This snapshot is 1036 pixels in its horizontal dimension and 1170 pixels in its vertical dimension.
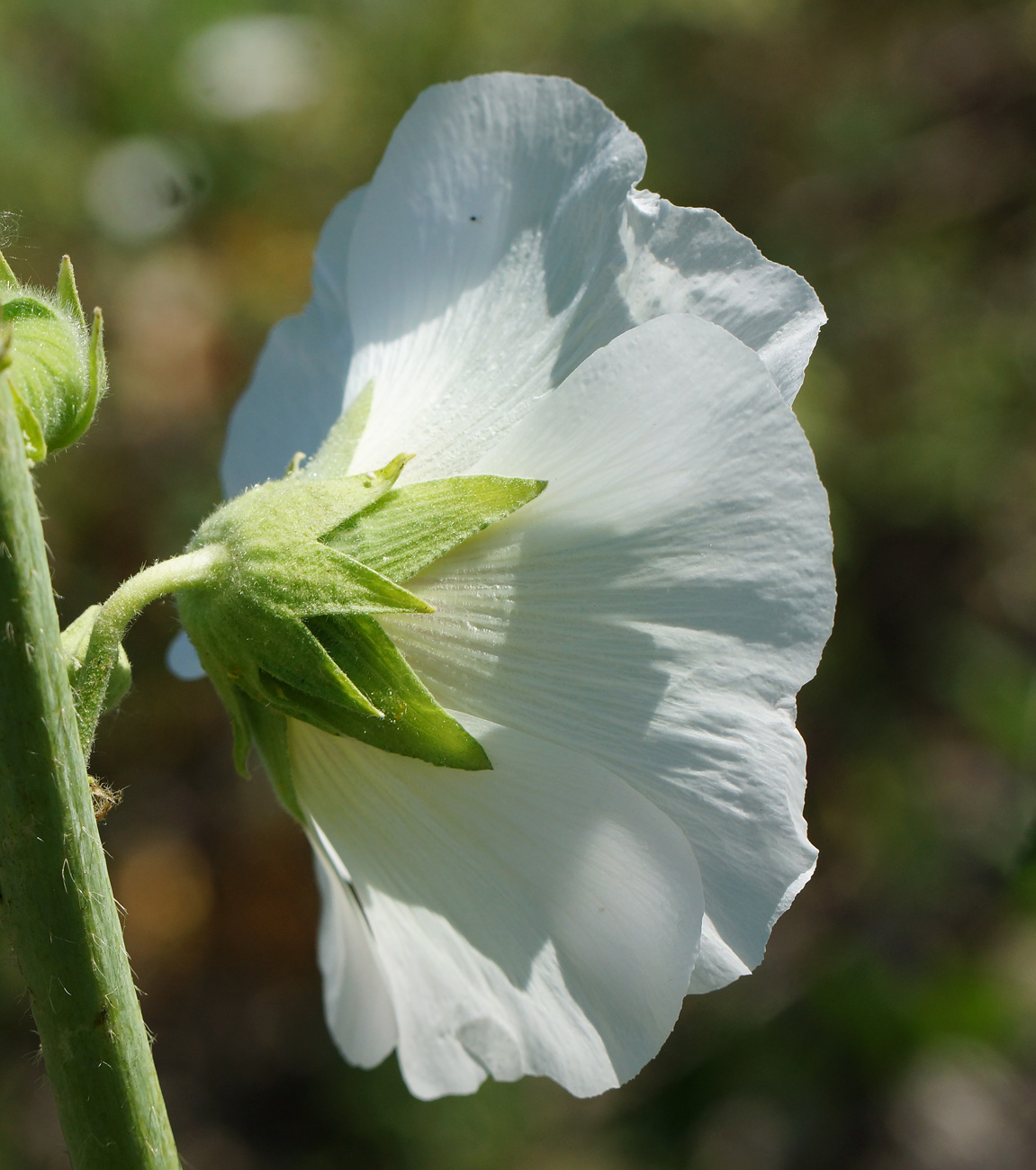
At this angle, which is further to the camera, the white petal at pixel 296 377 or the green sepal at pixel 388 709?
the white petal at pixel 296 377

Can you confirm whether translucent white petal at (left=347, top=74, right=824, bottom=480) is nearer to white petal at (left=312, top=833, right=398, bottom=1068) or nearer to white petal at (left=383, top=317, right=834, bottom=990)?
white petal at (left=383, top=317, right=834, bottom=990)

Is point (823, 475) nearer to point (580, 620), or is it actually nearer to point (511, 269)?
→ point (511, 269)

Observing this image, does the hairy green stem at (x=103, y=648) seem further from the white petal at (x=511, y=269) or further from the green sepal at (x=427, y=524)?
the white petal at (x=511, y=269)

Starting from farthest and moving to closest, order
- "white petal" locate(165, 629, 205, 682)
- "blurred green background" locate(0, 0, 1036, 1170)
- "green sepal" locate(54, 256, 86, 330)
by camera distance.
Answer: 1. "blurred green background" locate(0, 0, 1036, 1170)
2. "white petal" locate(165, 629, 205, 682)
3. "green sepal" locate(54, 256, 86, 330)

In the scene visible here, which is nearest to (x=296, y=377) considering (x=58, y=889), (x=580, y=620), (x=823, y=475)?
(x=580, y=620)

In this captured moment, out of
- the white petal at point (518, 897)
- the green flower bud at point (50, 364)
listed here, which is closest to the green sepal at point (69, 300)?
the green flower bud at point (50, 364)

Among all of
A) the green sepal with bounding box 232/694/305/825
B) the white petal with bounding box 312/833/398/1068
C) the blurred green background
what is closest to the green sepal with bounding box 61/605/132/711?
the green sepal with bounding box 232/694/305/825
